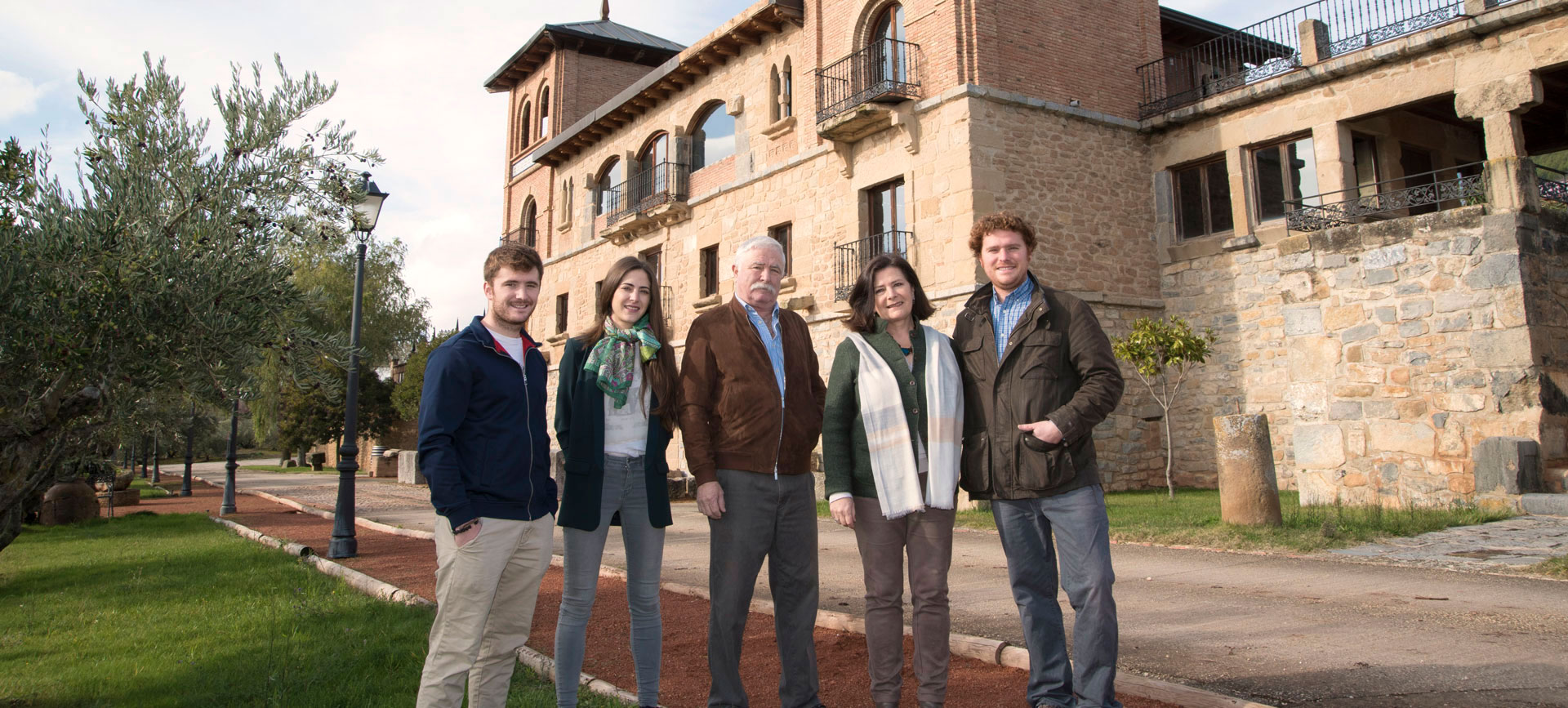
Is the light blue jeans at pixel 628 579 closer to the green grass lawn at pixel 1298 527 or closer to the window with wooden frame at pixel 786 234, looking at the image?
the green grass lawn at pixel 1298 527

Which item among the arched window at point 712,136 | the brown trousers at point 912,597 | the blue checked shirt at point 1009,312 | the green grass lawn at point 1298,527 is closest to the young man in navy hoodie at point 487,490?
the brown trousers at point 912,597

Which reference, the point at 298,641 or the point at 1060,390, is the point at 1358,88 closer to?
the point at 1060,390

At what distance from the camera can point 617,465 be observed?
3.54 m

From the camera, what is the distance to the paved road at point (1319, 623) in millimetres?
3627

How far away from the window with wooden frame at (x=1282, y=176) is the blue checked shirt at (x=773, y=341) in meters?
13.4

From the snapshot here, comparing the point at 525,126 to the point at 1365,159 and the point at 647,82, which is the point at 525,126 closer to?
the point at 647,82

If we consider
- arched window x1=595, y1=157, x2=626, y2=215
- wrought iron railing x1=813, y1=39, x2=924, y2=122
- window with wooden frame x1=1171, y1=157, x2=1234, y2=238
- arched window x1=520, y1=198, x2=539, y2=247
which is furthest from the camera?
arched window x1=520, y1=198, x2=539, y2=247

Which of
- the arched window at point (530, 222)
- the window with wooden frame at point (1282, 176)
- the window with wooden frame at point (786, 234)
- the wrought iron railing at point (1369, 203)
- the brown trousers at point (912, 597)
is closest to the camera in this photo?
the brown trousers at point (912, 597)

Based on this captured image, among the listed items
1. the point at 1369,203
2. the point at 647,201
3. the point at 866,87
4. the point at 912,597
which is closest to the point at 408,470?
the point at 647,201

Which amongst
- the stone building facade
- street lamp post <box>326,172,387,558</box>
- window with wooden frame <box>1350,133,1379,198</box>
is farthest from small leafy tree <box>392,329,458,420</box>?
window with wooden frame <box>1350,133,1379,198</box>

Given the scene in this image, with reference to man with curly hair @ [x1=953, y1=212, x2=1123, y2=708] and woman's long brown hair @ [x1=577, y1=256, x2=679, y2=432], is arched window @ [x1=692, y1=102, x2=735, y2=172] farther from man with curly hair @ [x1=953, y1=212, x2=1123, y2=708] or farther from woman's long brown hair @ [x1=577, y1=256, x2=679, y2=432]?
man with curly hair @ [x1=953, y1=212, x2=1123, y2=708]

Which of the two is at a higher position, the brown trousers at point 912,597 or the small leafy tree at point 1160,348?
the small leafy tree at point 1160,348

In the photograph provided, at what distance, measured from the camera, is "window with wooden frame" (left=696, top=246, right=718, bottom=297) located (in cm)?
2056

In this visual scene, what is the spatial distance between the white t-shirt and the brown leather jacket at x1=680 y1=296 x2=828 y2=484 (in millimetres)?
216
